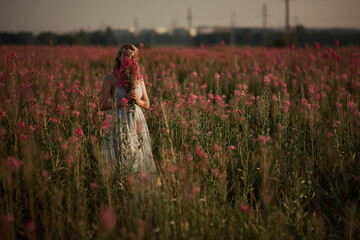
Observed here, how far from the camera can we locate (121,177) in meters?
2.55

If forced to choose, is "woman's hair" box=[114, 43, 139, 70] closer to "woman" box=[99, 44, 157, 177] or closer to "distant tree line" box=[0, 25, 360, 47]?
"woman" box=[99, 44, 157, 177]

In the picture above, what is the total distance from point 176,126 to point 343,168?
167 centimetres

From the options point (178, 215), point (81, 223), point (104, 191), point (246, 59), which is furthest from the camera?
point (246, 59)

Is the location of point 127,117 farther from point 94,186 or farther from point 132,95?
point 94,186

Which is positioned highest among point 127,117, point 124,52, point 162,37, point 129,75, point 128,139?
point 162,37

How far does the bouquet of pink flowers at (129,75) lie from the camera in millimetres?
2867

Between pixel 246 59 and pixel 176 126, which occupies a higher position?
pixel 246 59

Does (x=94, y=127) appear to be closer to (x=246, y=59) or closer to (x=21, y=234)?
(x=21, y=234)

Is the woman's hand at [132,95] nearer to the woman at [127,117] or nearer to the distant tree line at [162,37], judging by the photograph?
the woman at [127,117]

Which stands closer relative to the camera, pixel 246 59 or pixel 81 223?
pixel 81 223

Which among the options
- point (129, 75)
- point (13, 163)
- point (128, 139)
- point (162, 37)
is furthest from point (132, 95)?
point (162, 37)

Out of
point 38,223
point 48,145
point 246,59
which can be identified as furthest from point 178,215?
point 246,59

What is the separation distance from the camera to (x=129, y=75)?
9.46 ft

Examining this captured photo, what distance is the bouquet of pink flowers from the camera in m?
2.87
